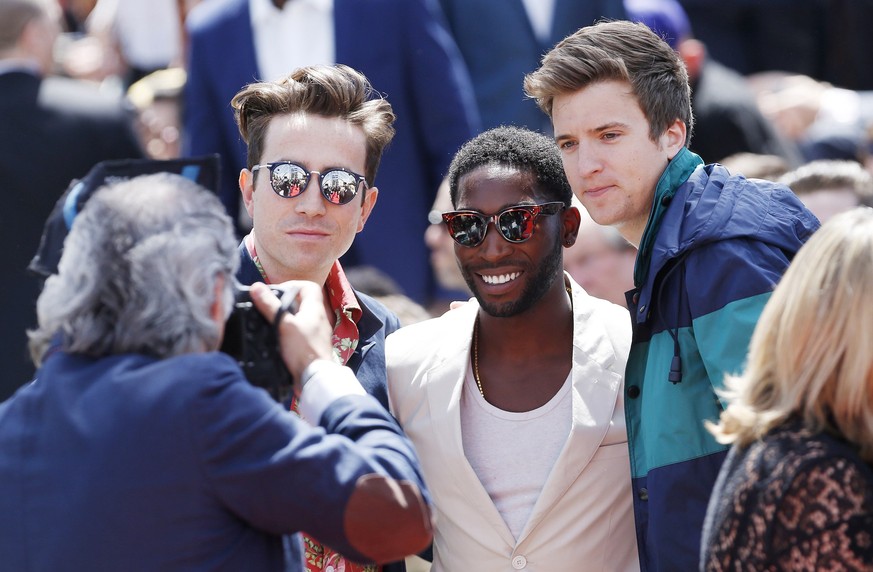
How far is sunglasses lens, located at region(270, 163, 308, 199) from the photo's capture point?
402cm

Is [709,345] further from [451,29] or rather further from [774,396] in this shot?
[451,29]

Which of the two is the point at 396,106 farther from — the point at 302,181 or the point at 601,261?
the point at 302,181

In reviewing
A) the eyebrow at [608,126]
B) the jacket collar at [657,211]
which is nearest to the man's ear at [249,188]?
the eyebrow at [608,126]

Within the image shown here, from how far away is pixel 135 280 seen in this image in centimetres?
277

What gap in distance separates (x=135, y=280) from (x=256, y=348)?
0.37 metres

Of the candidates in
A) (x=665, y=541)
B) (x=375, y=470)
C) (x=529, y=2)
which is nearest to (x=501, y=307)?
(x=665, y=541)

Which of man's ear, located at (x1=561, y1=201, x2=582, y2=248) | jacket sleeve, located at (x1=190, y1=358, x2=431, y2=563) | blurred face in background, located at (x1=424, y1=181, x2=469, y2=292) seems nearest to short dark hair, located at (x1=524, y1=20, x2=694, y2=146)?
man's ear, located at (x1=561, y1=201, x2=582, y2=248)

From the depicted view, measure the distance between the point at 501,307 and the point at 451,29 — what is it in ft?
12.7

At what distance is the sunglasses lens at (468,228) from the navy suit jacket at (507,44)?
3.21m

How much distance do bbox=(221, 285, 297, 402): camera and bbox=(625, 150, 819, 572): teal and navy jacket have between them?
1040 mm

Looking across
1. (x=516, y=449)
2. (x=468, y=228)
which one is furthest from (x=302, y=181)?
(x=516, y=449)

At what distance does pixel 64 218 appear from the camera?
10.7 ft

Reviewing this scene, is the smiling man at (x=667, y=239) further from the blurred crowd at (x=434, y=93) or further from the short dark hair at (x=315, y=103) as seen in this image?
the blurred crowd at (x=434, y=93)

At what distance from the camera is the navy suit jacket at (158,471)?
269 cm
